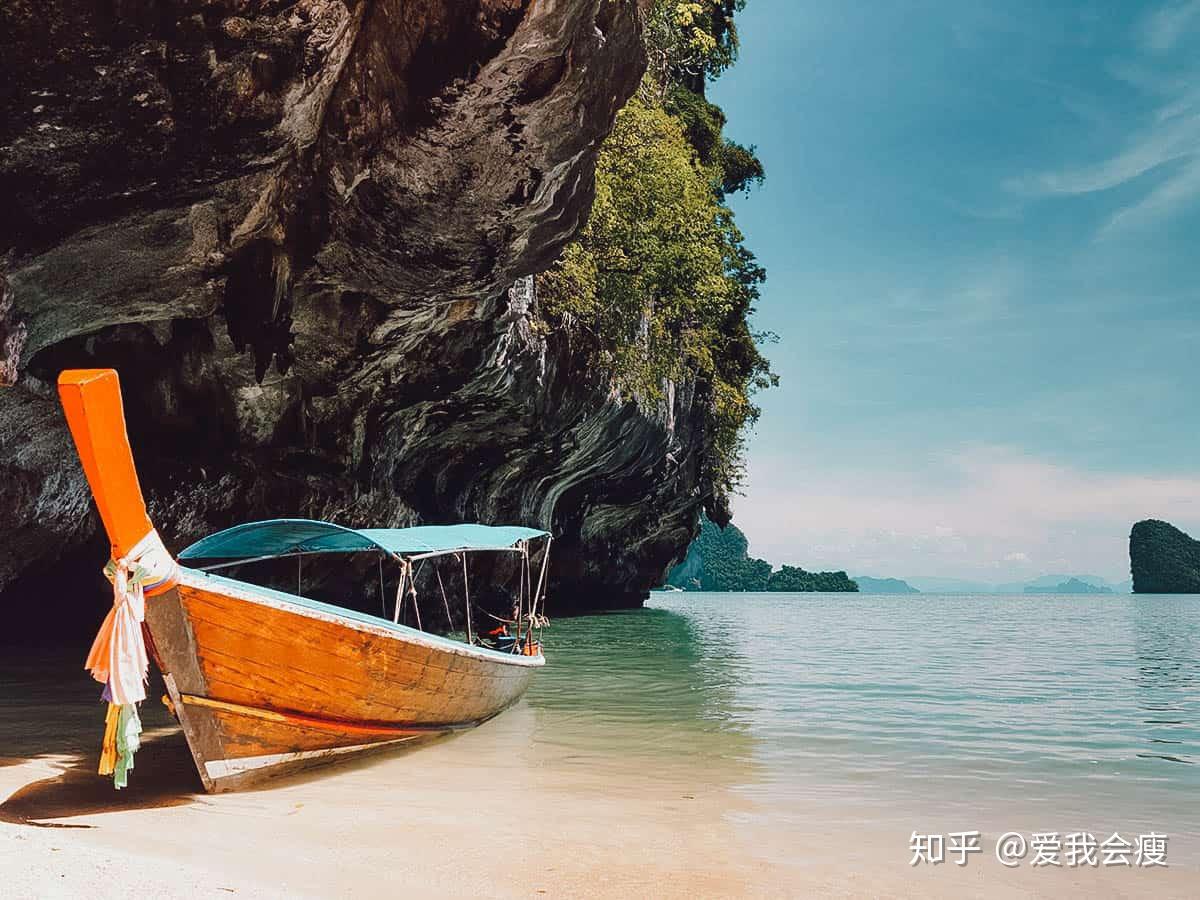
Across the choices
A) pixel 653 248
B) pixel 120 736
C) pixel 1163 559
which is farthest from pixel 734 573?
pixel 120 736

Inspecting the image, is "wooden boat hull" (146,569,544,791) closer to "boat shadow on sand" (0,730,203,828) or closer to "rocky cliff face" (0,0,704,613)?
"boat shadow on sand" (0,730,203,828)

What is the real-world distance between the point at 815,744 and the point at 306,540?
5144mm

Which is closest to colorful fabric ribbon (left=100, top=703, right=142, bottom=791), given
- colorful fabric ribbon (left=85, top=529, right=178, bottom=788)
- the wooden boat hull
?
colorful fabric ribbon (left=85, top=529, right=178, bottom=788)

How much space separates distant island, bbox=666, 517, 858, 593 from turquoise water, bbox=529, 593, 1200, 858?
120 m

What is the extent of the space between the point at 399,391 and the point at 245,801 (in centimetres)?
784

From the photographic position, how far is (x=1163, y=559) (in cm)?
11362

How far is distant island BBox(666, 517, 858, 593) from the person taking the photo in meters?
136

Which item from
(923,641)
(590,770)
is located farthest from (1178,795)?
(923,641)

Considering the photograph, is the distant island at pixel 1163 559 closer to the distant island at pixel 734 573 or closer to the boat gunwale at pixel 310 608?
the distant island at pixel 734 573

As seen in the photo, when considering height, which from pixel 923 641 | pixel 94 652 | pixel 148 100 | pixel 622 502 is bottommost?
pixel 923 641

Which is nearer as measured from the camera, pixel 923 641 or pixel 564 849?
pixel 564 849

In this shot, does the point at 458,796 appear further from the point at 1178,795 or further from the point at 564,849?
the point at 1178,795

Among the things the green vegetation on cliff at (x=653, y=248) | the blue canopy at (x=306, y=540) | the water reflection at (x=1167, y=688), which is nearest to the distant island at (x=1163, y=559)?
the water reflection at (x=1167, y=688)

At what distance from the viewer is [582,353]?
1568 cm
